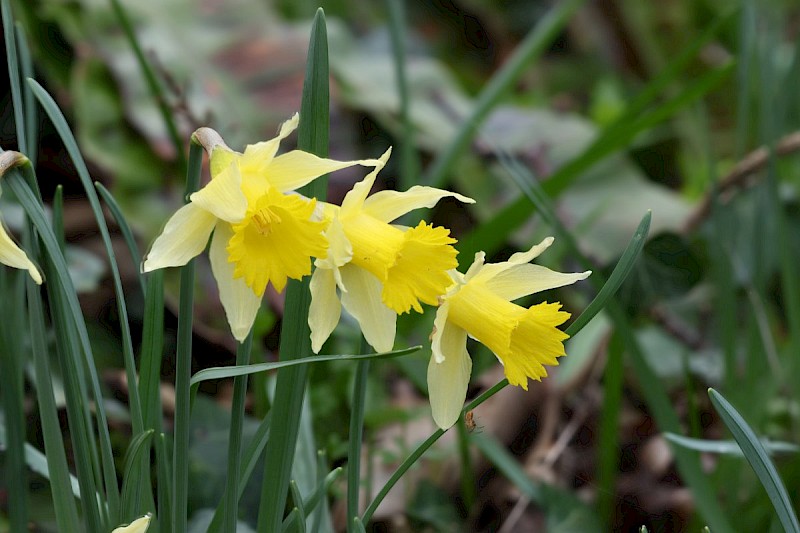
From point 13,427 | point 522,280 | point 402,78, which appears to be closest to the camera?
point 522,280

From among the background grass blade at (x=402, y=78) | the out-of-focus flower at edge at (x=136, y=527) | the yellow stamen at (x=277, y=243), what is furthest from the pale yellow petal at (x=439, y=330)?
the background grass blade at (x=402, y=78)

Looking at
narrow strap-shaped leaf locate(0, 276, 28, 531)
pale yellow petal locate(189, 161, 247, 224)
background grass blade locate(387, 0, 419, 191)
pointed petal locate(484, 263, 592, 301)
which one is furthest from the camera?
background grass blade locate(387, 0, 419, 191)

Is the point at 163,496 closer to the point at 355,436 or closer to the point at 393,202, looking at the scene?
the point at 355,436

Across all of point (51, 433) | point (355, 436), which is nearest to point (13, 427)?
point (51, 433)

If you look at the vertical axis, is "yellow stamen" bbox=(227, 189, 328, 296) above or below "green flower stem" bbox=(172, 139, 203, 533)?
above

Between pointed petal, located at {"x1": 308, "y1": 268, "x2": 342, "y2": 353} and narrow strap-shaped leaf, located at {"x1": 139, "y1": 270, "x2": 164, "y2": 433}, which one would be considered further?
narrow strap-shaped leaf, located at {"x1": 139, "y1": 270, "x2": 164, "y2": 433}

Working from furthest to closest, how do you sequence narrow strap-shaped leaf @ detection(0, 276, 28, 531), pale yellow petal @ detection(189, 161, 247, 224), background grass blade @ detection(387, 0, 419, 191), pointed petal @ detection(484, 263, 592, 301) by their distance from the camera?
background grass blade @ detection(387, 0, 419, 191) → narrow strap-shaped leaf @ detection(0, 276, 28, 531) → pointed petal @ detection(484, 263, 592, 301) → pale yellow petal @ detection(189, 161, 247, 224)

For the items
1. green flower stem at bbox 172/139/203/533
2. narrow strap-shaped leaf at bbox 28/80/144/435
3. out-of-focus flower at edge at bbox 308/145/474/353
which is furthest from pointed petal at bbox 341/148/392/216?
narrow strap-shaped leaf at bbox 28/80/144/435

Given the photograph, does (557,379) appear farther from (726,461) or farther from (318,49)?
(318,49)

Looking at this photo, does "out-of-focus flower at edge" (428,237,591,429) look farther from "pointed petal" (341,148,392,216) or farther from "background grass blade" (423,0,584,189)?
"background grass blade" (423,0,584,189)
